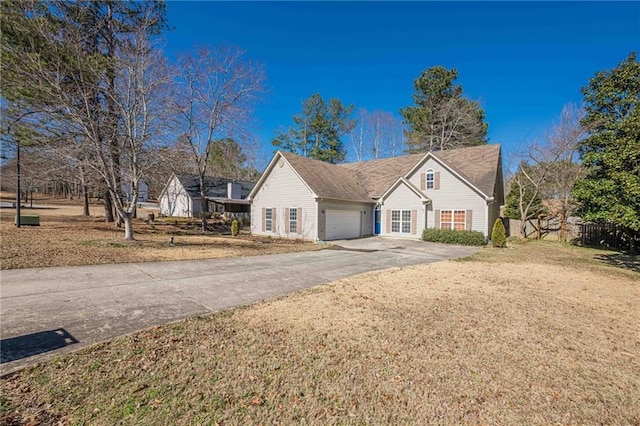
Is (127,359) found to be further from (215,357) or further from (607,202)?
(607,202)

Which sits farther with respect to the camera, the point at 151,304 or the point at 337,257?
the point at 337,257

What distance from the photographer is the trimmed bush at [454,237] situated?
1738cm

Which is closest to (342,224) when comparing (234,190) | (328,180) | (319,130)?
(328,180)

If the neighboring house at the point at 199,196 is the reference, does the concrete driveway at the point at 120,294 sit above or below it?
below

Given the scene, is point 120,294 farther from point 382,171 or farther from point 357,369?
point 382,171

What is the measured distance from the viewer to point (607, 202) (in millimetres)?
10641

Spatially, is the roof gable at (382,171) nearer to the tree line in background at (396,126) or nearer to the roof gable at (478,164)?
the roof gable at (478,164)

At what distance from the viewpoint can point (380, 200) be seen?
21734mm

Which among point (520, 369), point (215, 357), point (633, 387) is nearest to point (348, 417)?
point (215, 357)

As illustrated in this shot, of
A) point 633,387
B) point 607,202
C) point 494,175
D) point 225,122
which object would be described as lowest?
point 633,387

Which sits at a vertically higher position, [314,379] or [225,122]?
[225,122]

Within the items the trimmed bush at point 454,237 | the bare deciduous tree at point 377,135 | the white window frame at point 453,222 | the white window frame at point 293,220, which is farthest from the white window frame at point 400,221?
the bare deciduous tree at point 377,135

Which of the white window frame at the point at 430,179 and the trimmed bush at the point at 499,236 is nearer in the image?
the trimmed bush at the point at 499,236

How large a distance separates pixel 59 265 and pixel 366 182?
821 inches
